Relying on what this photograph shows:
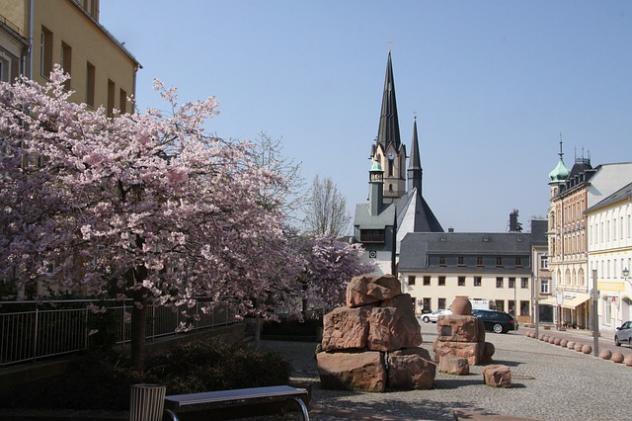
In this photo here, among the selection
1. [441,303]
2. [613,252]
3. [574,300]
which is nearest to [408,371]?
[613,252]

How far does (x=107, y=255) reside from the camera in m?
10.8

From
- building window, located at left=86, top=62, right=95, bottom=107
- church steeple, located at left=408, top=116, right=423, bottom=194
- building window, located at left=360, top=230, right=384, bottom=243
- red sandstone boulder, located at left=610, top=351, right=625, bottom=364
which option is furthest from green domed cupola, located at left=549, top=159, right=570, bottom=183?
building window, located at left=86, top=62, right=95, bottom=107

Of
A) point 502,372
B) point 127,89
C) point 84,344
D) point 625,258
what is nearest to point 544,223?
point 625,258

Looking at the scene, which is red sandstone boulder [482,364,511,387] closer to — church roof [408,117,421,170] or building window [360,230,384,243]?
building window [360,230,384,243]

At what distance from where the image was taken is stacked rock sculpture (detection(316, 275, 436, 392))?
1593cm

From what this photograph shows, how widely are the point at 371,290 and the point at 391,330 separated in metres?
1.02

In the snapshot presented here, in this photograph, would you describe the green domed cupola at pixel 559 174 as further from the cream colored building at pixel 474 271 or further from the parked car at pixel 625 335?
the parked car at pixel 625 335

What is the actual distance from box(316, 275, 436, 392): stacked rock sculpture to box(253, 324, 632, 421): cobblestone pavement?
1.42 feet

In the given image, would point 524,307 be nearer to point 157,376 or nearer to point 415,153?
point 415,153

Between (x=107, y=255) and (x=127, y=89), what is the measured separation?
2013cm

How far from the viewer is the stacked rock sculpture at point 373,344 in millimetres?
15930

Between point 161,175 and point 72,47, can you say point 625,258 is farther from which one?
point 161,175

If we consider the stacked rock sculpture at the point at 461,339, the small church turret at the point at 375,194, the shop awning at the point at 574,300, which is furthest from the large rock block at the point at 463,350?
the small church turret at the point at 375,194

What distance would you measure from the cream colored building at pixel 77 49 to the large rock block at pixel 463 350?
1174cm
